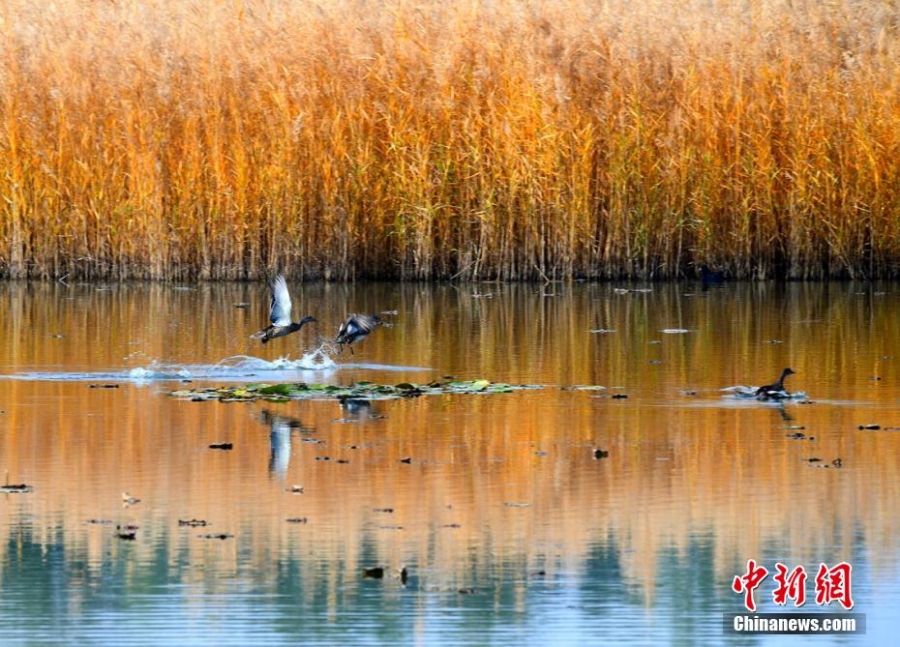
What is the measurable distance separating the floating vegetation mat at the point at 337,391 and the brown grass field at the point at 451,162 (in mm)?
6404

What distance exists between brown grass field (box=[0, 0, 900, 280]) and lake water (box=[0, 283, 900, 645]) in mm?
3883

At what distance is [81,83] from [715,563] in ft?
38.0

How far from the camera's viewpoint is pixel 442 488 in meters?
6.42

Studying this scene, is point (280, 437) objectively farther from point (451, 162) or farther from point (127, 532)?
point (451, 162)

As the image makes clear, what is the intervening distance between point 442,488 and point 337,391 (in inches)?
101

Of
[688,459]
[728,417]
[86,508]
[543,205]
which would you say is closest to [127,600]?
[86,508]

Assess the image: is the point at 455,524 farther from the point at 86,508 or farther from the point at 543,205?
the point at 543,205

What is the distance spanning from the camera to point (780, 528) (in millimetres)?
5785

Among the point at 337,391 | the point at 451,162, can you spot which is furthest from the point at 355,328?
the point at 451,162

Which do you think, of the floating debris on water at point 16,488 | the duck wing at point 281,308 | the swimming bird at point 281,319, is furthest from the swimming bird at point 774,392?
the floating debris on water at point 16,488

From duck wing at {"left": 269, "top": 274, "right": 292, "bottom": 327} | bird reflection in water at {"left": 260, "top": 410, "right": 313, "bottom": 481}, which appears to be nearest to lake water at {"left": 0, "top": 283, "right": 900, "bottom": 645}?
bird reflection in water at {"left": 260, "top": 410, "right": 313, "bottom": 481}

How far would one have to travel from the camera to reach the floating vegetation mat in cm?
879

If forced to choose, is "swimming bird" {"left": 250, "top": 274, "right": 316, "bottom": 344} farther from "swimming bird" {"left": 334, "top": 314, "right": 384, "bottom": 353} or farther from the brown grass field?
the brown grass field

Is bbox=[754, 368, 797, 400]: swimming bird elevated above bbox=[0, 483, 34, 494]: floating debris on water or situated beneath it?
elevated above
